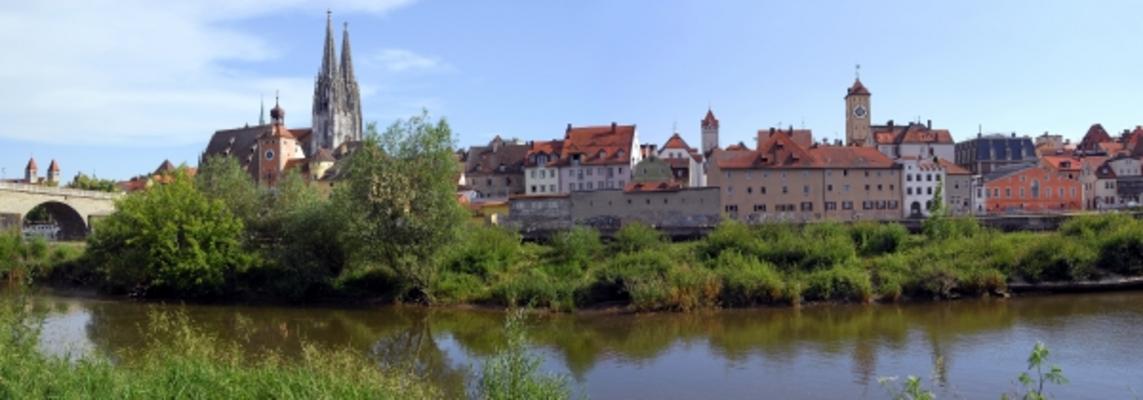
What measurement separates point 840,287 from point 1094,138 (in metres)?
89.4

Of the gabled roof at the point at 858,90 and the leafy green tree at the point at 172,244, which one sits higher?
the gabled roof at the point at 858,90

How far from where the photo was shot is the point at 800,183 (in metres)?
63.2

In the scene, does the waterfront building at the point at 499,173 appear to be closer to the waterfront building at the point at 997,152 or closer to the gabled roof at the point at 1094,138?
the waterfront building at the point at 997,152

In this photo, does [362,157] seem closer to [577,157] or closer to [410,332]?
[410,332]

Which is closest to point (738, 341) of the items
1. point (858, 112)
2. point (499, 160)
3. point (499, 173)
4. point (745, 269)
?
point (745, 269)

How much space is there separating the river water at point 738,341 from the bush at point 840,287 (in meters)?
1.07

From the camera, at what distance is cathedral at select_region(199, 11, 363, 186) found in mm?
95812

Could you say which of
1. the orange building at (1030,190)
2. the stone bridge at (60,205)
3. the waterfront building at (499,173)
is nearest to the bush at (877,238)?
the orange building at (1030,190)

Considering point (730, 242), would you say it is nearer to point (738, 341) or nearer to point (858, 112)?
point (738, 341)

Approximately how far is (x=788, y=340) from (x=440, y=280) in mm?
17304

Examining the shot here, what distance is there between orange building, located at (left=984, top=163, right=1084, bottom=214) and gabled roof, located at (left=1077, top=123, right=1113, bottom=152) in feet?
125

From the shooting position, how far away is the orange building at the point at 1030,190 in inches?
2874

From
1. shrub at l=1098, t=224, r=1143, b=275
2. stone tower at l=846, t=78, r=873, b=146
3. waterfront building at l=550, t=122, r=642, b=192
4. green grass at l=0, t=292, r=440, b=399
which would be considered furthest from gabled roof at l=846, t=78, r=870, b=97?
green grass at l=0, t=292, r=440, b=399

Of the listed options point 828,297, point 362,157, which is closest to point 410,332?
point 362,157
